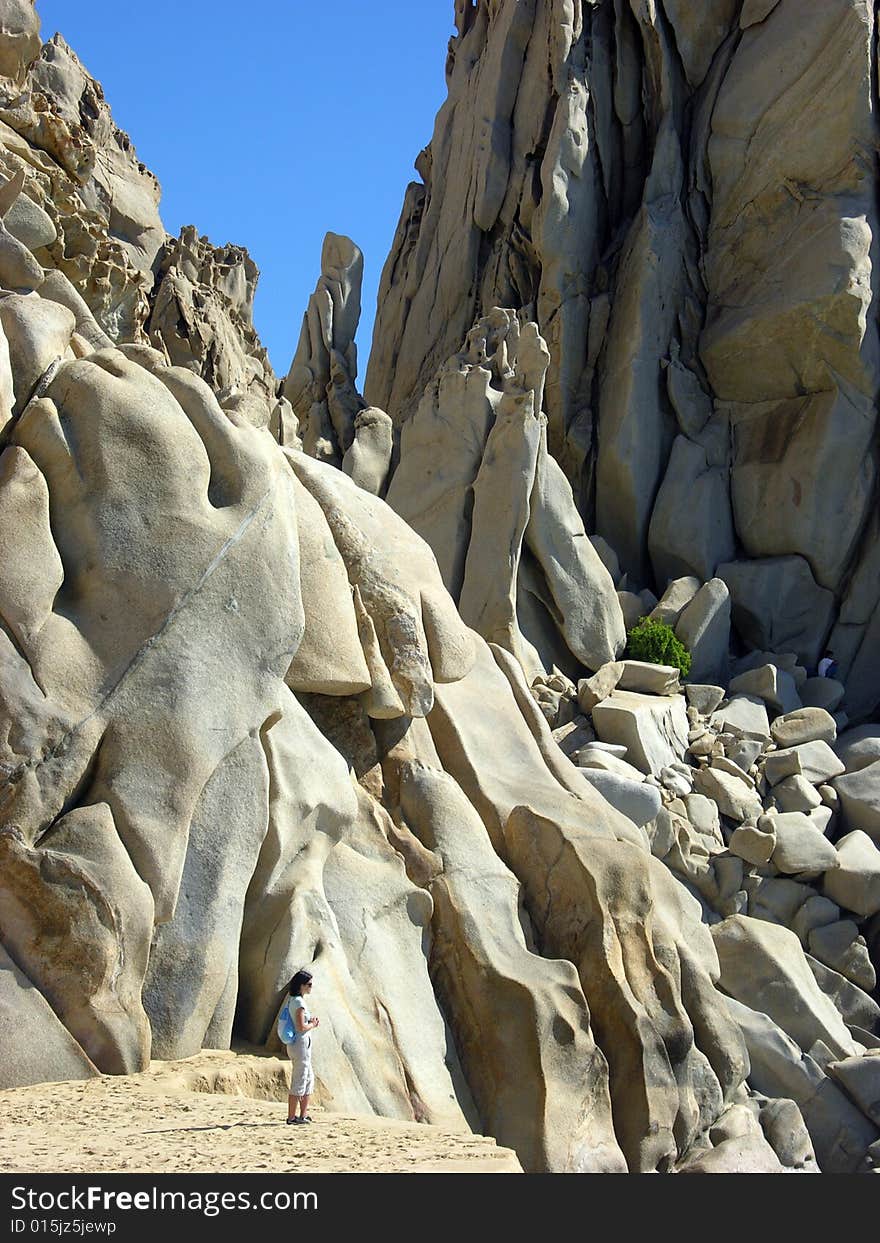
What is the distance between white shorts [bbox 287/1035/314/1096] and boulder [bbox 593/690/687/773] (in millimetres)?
12147

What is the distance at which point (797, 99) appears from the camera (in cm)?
2812

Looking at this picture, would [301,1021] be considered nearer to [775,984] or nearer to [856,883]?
[775,984]

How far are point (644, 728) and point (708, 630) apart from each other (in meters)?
5.80

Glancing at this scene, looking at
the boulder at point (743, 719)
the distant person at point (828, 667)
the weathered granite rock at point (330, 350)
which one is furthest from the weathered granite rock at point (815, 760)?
the weathered granite rock at point (330, 350)

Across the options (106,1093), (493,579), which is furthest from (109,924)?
(493,579)

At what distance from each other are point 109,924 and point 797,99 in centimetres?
2571

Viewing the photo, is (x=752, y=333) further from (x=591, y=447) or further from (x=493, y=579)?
(x=493, y=579)

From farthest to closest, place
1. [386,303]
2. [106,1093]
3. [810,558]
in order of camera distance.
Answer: [386,303], [810,558], [106,1093]

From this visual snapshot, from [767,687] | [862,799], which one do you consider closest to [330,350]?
[767,687]

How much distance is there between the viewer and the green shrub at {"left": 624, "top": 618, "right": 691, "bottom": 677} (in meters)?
22.8

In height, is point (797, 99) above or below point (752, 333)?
above

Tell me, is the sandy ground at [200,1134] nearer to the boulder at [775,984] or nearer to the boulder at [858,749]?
the boulder at [775,984]

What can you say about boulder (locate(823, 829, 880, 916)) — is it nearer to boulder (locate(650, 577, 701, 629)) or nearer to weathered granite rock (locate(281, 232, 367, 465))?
boulder (locate(650, 577, 701, 629))

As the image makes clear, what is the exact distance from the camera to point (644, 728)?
19062 millimetres
